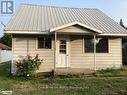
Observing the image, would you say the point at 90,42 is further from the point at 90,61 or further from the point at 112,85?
the point at 112,85

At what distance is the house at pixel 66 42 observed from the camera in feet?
64.7

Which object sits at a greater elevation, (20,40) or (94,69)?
(20,40)

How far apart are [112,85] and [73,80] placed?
2.60 m

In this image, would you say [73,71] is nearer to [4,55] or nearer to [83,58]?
[83,58]

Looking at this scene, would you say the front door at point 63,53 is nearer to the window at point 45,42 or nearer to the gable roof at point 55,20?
the window at point 45,42

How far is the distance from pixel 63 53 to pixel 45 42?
155 centimetres

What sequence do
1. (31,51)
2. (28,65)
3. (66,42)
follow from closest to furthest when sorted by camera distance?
(28,65) → (31,51) → (66,42)

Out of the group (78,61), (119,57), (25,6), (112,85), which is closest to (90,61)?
(78,61)

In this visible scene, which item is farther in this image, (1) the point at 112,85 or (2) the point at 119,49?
(2) the point at 119,49

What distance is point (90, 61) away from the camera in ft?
68.7

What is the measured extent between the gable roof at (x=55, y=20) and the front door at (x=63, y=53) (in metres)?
1.19

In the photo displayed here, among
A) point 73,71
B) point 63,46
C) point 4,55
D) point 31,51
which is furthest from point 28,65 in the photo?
point 4,55

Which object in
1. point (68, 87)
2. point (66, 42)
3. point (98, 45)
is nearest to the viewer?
point (68, 87)

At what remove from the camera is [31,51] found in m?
20.1
